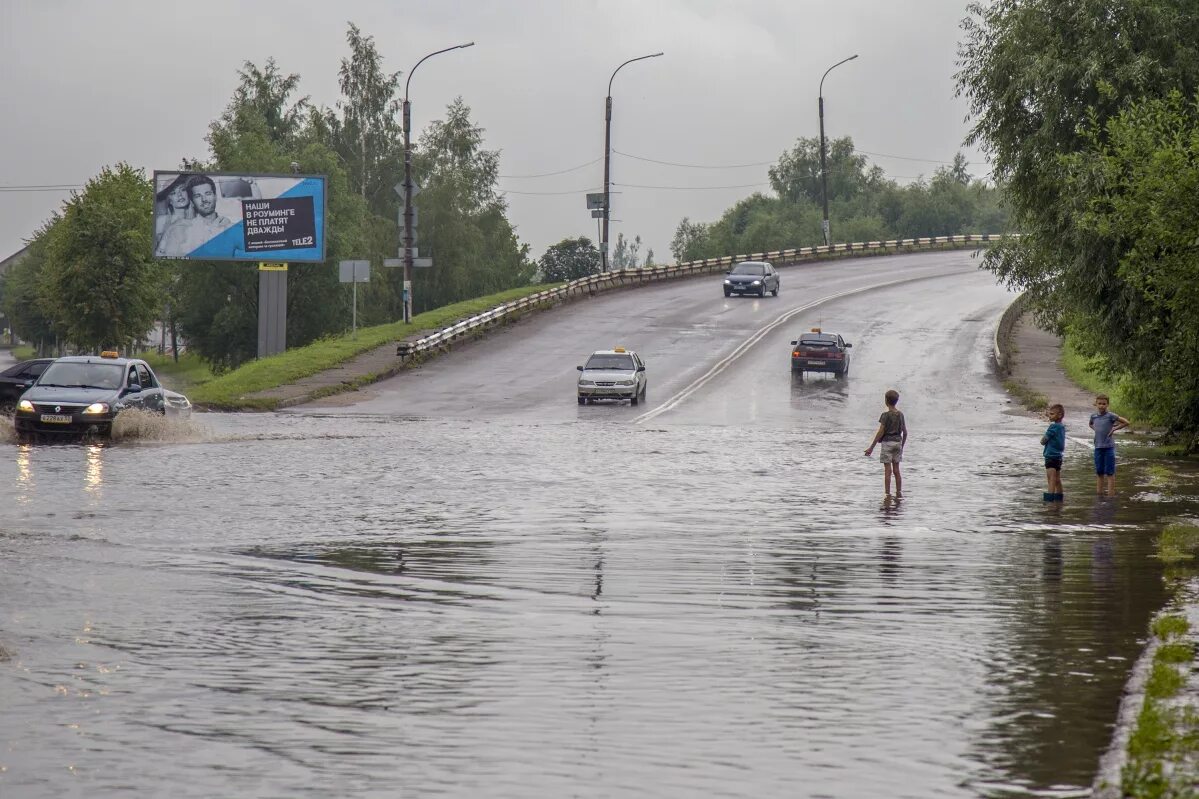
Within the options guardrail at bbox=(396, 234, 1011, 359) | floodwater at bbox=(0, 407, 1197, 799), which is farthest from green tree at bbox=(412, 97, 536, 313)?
floodwater at bbox=(0, 407, 1197, 799)

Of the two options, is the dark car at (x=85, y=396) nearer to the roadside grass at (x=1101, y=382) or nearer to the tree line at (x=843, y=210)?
the roadside grass at (x=1101, y=382)

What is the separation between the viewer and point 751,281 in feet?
232

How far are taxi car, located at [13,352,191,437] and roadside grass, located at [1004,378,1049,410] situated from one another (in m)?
21.8

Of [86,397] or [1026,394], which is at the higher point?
[86,397]

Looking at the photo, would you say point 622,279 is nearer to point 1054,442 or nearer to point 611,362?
point 611,362

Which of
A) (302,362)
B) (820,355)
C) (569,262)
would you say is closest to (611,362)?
(820,355)

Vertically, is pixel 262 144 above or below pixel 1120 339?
above

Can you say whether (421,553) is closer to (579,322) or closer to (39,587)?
(39,587)

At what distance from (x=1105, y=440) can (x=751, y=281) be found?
165 feet

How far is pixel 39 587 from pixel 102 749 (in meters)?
5.02

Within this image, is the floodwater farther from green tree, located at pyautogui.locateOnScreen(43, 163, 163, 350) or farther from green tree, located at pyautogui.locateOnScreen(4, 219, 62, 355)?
green tree, located at pyautogui.locateOnScreen(4, 219, 62, 355)

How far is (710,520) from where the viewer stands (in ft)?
58.6

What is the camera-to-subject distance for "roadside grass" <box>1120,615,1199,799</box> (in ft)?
22.9

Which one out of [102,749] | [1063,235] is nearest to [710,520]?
[102,749]
